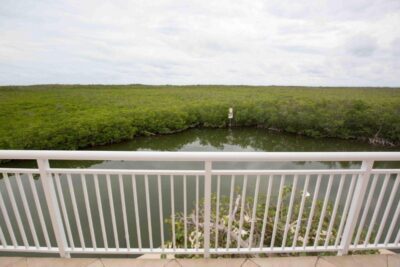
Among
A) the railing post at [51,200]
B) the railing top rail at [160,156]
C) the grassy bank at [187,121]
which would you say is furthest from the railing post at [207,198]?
the grassy bank at [187,121]

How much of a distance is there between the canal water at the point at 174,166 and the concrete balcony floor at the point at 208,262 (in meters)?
2.52

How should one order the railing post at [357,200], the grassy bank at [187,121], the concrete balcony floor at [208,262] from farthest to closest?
the grassy bank at [187,121]
the concrete balcony floor at [208,262]
the railing post at [357,200]

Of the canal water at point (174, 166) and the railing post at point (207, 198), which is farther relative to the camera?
the canal water at point (174, 166)

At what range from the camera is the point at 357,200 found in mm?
1808

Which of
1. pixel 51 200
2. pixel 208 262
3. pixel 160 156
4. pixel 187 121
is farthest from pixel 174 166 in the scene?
pixel 160 156

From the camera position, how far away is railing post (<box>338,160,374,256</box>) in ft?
5.61

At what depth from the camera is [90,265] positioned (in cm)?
192

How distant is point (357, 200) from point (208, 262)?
4.29ft

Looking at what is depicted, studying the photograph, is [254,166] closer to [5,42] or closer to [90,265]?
[90,265]

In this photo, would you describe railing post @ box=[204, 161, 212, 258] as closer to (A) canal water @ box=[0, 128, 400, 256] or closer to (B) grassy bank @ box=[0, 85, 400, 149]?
(A) canal water @ box=[0, 128, 400, 256]

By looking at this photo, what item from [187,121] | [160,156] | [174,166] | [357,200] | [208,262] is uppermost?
[160,156]

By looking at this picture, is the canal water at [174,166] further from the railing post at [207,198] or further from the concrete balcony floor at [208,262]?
the railing post at [207,198]

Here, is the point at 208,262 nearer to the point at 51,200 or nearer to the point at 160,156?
the point at 160,156

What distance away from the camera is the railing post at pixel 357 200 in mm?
1709
